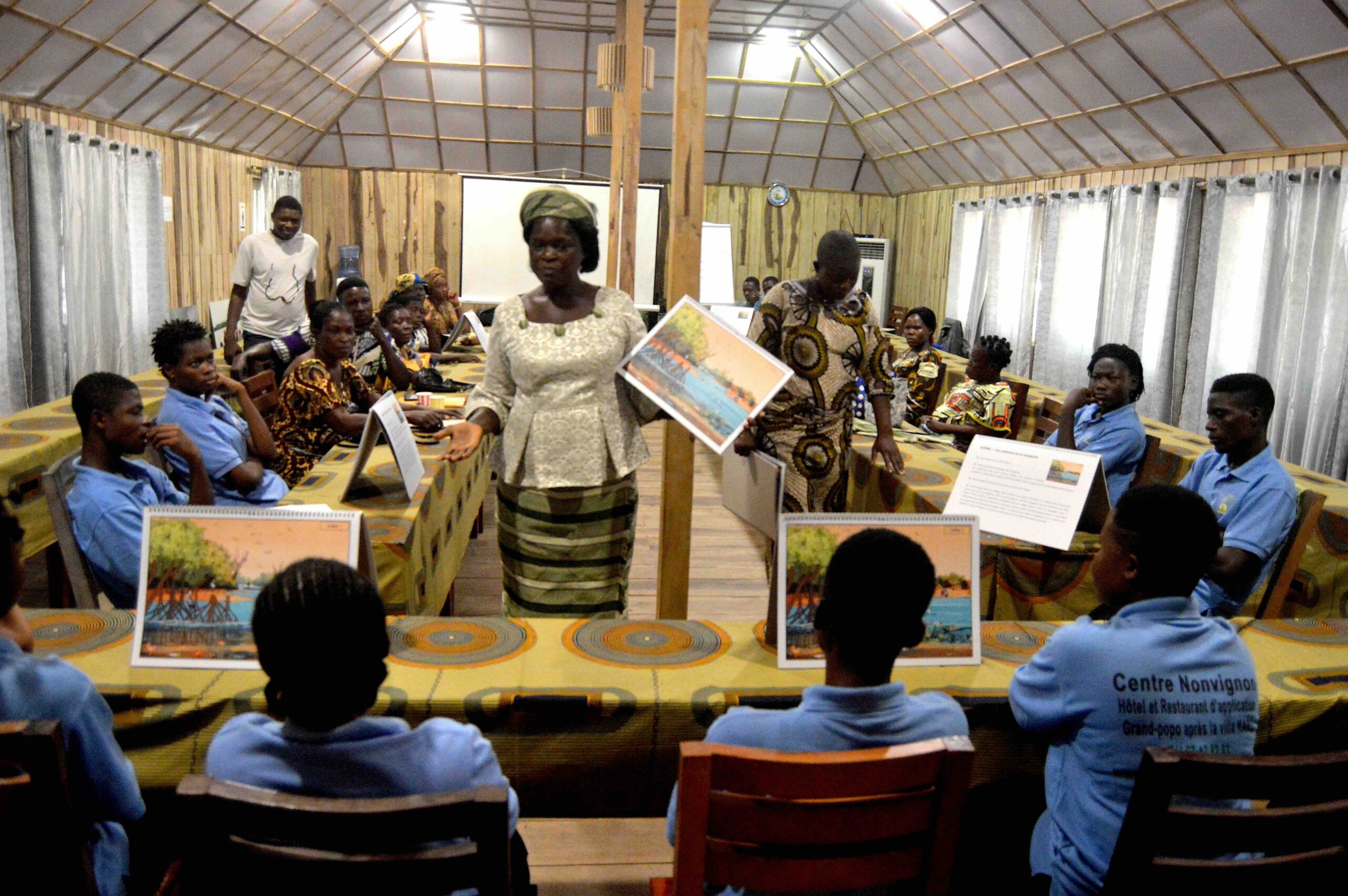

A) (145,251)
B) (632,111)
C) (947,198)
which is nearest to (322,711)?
(632,111)

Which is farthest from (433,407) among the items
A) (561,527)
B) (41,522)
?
(561,527)

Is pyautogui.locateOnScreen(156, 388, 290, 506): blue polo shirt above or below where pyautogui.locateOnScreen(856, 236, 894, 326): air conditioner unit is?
below

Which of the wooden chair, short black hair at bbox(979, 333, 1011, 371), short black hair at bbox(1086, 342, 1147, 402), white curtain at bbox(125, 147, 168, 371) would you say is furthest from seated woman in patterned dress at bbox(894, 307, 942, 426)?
white curtain at bbox(125, 147, 168, 371)

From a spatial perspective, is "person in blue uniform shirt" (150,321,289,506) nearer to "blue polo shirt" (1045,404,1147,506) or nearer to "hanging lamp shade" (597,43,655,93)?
"blue polo shirt" (1045,404,1147,506)

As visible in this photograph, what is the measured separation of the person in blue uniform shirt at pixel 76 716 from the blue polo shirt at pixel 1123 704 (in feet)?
4.29

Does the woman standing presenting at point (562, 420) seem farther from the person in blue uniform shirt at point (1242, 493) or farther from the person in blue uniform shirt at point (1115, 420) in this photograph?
the person in blue uniform shirt at point (1115, 420)

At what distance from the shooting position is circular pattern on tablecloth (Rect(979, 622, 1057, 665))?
1915mm

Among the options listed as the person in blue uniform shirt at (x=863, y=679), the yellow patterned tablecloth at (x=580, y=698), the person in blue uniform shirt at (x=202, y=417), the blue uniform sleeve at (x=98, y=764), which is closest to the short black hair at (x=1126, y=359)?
the yellow patterned tablecloth at (x=580, y=698)

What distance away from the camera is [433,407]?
14.9ft

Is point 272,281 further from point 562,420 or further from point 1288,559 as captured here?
point 1288,559

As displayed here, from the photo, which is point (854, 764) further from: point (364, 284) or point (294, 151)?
point (294, 151)

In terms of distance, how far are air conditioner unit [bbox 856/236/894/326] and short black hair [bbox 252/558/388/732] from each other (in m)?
12.2

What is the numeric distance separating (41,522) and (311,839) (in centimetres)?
309

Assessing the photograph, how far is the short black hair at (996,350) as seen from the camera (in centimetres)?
505
